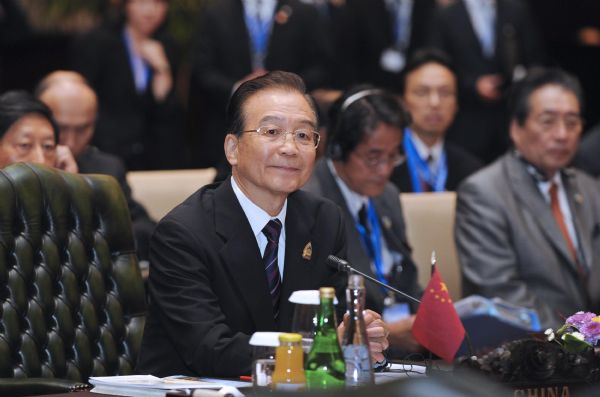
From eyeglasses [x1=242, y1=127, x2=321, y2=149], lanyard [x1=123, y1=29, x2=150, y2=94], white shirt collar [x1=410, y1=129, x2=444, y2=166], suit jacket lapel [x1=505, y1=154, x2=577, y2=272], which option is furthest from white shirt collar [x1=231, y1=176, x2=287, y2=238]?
lanyard [x1=123, y1=29, x2=150, y2=94]

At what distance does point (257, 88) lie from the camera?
3145mm

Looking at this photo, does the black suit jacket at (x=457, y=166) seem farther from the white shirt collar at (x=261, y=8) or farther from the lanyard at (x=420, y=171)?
the white shirt collar at (x=261, y=8)

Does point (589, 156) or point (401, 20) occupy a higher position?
point (401, 20)

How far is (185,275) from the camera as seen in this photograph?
297cm

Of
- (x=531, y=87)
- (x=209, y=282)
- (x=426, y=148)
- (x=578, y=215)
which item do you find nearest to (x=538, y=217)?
(x=578, y=215)

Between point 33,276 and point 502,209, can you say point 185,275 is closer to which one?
point 33,276

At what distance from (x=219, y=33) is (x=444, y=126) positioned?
1.40 metres

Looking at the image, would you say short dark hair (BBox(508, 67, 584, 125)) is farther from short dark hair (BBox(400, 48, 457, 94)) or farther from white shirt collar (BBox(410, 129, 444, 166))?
short dark hair (BBox(400, 48, 457, 94))

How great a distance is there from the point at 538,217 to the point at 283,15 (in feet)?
7.62

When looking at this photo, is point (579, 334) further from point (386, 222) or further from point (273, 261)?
point (386, 222)

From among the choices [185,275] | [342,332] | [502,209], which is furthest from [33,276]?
[502,209]

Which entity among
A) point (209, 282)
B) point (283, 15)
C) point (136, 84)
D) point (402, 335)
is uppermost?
point (283, 15)

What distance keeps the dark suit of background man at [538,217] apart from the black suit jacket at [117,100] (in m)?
2.50

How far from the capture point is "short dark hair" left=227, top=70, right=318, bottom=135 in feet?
10.3
